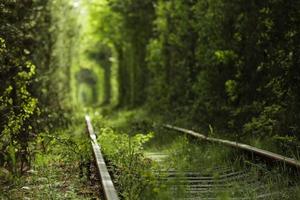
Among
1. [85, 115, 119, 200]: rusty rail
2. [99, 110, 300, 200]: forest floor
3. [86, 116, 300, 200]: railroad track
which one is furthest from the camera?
[99, 110, 300, 200]: forest floor

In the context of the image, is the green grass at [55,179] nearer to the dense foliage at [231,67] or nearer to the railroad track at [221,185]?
the railroad track at [221,185]

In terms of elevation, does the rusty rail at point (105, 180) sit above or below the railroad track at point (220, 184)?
above

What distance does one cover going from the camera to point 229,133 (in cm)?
1277

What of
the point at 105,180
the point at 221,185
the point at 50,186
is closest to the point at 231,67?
the point at 221,185

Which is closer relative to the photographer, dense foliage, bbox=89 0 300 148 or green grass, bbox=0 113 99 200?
green grass, bbox=0 113 99 200

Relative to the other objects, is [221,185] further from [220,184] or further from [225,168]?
[225,168]

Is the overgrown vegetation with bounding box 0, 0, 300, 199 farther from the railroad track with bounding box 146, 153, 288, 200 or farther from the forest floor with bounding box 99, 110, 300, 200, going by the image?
the railroad track with bounding box 146, 153, 288, 200

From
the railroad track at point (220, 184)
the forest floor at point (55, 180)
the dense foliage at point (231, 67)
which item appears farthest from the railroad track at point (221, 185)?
the dense foliage at point (231, 67)

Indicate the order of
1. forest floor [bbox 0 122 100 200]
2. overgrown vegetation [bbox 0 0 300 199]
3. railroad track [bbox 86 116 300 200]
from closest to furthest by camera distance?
1. railroad track [bbox 86 116 300 200]
2. forest floor [bbox 0 122 100 200]
3. overgrown vegetation [bbox 0 0 300 199]

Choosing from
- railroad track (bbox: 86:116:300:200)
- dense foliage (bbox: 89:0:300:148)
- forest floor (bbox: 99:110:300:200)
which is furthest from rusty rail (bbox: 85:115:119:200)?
dense foliage (bbox: 89:0:300:148)

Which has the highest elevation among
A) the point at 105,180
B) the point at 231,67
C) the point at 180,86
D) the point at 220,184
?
the point at 231,67

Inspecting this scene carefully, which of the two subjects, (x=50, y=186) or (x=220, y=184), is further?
(x=220, y=184)

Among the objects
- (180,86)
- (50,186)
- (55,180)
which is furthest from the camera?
(180,86)

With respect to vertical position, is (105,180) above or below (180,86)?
below
